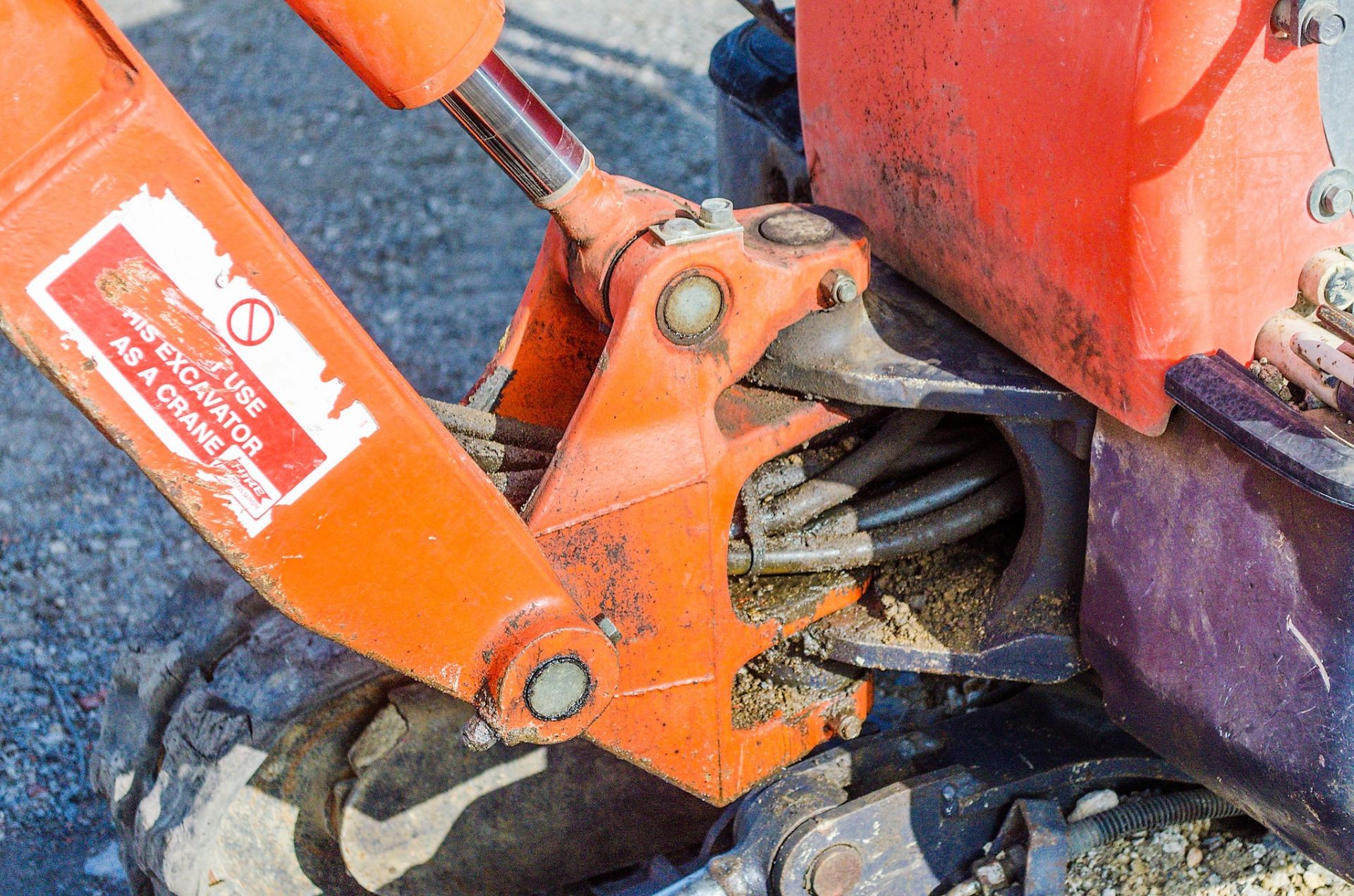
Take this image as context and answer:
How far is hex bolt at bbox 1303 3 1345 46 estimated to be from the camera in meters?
1.38

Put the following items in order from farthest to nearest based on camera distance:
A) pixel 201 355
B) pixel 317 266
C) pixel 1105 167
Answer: pixel 317 266, pixel 1105 167, pixel 201 355

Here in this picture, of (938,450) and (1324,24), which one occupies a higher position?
(1324,24)

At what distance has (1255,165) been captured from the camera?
153 cm

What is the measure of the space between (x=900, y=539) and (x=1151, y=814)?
0.66 meters

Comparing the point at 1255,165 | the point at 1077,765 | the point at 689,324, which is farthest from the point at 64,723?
the point at 1255,165

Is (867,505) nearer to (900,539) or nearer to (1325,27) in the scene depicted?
(900,539)

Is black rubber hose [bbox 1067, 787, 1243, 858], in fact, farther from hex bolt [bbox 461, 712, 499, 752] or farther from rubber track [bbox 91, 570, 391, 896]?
rubber track [bbox 91, 570, 391, 896]

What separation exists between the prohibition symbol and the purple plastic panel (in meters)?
1.10

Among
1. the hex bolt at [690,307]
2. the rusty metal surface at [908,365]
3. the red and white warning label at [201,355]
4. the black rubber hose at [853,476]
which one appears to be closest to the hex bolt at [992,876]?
the black rubber hose at [853,476]

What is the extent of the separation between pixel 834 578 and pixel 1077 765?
1.66 feet

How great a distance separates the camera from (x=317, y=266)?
4.30m

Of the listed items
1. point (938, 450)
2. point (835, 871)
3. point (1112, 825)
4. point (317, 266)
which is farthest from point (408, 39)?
point (317, 266)

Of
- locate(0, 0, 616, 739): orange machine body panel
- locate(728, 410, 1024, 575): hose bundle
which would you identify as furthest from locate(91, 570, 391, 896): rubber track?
locate(728, 410, 1024, 575): hose bundle

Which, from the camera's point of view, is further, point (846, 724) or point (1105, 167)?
point (846, 724)
